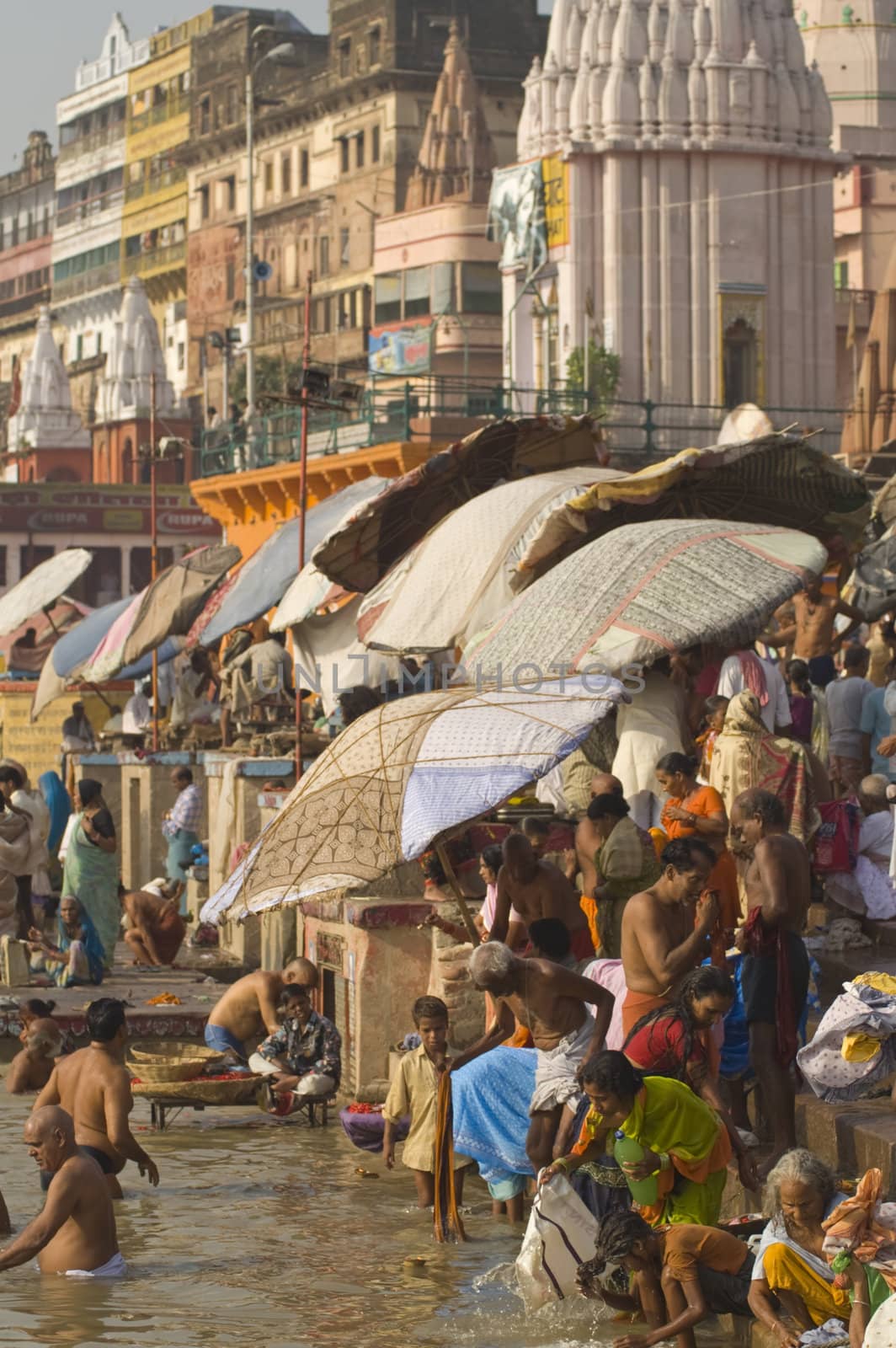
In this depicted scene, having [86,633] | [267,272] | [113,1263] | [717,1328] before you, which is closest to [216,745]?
[86,633]

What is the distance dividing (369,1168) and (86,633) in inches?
501

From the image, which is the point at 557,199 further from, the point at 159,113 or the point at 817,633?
the point at 159,113

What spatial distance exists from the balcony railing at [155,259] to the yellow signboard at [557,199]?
142 ft

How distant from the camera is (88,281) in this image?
81312mm

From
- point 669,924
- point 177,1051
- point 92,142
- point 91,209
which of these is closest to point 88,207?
point 91,209

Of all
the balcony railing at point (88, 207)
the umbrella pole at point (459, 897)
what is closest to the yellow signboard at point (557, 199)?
the umbrella pole at point (459, 897)

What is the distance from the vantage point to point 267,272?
164 ft

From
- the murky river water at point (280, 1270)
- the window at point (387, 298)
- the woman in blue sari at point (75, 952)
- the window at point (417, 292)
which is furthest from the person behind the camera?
the window at point (387, 298)

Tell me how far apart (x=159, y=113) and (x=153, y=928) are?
6374 centimetres

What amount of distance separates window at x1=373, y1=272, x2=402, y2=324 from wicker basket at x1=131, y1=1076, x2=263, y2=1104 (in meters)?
45.0

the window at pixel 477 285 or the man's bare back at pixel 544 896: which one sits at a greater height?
the window at pixel 477 285

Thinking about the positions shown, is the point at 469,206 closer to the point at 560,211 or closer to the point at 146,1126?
the point at 560,211

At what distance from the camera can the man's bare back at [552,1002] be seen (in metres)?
8.23

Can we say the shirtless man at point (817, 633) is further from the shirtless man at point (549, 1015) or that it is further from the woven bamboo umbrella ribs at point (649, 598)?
the shirtless man at point (549, 1015)
